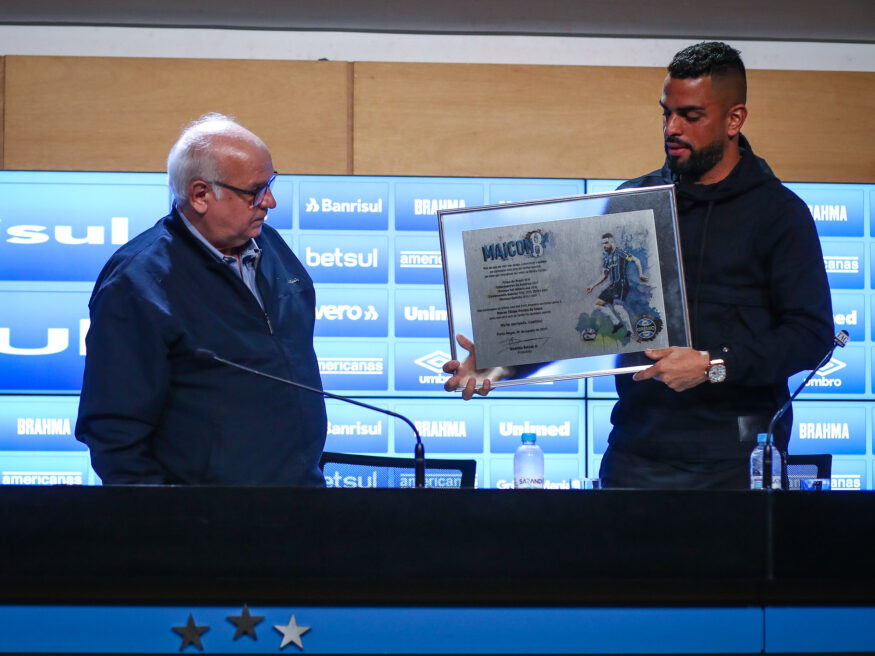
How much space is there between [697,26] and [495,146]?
3.53ft

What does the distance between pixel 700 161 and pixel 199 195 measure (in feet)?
3.82

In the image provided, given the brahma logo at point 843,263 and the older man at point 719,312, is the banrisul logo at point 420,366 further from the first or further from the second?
the older man at point 719,312

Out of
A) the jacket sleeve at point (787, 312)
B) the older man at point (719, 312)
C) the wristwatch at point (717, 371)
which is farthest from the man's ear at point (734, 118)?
the wristwatch at point (717, 371)

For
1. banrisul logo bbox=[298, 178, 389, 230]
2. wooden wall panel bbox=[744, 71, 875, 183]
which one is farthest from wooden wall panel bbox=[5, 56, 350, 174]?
wooden wall panel bbox=[744, 71, 875, 183]

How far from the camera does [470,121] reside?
4078mm

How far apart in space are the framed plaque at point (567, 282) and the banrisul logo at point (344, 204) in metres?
2.01

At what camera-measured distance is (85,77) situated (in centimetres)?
401

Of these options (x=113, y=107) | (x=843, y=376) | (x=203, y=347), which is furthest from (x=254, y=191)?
(x=843, y=376)

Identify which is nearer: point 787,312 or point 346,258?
point 787,312

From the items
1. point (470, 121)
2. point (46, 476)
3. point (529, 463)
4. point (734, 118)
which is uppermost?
point (470, 121)

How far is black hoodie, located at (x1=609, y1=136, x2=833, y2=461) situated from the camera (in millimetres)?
1987

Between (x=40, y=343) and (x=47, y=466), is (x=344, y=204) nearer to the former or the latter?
(x=40, y=343)

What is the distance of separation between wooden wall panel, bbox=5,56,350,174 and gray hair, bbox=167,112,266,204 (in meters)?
1.94

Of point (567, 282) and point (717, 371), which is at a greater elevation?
point (567, 282)
